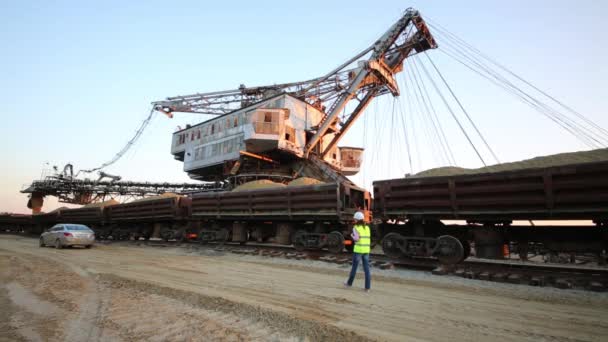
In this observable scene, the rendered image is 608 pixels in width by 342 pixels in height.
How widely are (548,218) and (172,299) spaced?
864 centimetres

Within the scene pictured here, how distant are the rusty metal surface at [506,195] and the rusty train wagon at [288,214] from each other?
2052mm

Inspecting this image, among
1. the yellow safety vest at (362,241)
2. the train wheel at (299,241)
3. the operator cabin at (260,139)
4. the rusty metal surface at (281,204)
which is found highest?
the operator cabin at (260,139)

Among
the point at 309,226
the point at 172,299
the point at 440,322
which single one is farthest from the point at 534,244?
the point at 172,299

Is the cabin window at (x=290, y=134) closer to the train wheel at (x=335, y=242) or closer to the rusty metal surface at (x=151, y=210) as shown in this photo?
the rusty metal surface at (x=151, y=210)

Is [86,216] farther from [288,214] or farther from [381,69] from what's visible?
[381,69]

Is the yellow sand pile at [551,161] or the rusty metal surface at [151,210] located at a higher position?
the yellow sand pile at [551,161]

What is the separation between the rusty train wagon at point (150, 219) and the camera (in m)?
18.4

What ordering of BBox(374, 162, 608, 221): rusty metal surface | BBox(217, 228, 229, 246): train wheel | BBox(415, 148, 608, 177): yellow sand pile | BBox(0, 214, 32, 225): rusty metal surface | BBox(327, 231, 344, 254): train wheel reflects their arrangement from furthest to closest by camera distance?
BBox(0, 214, 32, 225): rusty metal surface → BBox(217, 228, 229, 246): train wheel → BBox(327, 231, 344, 254): train wheel → BBox(415, 148, 608, 177): yellow sand pile → BBox(374, 162, 608, 221): rusty metal surface

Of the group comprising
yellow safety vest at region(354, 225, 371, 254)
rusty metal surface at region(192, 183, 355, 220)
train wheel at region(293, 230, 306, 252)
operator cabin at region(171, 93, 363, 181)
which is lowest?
train wheel at region(293, 230, 306, 252)

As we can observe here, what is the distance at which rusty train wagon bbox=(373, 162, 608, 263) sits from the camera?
6.88 m

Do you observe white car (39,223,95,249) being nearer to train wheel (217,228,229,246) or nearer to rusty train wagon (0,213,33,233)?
train wheel (217,228,229,246)

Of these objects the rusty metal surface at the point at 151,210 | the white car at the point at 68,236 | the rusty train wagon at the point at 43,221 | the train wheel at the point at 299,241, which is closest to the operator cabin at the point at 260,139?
the rusty metal surface at the point at 151,210

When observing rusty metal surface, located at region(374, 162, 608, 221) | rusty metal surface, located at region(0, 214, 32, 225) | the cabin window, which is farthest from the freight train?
rusty metal surface, located at region(0, 214, 32, 225)

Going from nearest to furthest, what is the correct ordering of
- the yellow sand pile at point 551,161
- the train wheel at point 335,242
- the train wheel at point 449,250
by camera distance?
the yellow sand pile at point 551,161
the train wheel at point 449,250
the train wheel at point 335,242
